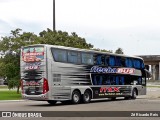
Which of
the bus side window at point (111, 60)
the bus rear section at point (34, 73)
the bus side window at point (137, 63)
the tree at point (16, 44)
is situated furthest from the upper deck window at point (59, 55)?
the tree at point (16, 44)

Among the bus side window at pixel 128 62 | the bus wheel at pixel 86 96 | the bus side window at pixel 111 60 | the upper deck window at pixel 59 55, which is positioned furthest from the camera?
the bus side window at pixel 128 62

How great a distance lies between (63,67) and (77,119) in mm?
11101

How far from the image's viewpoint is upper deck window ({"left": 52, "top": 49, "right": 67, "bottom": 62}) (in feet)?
90.5

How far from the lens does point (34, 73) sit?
27672 mm

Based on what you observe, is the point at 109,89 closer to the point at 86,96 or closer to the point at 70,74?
the point at 86,96

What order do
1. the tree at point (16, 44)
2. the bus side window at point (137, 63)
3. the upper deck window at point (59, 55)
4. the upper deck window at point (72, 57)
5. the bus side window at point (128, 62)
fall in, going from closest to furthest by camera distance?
the upper deck window at point (59, 55) → the upper deck window at point (72, 57) → the bus side window at point (128, 62) → the bus side window at point (137, 63) → the tree at point (16, 44)

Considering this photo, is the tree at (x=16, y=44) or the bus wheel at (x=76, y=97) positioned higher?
the tree at (x=16, y=44)

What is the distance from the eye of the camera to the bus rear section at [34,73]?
27203 millimetres

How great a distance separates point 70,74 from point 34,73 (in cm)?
253

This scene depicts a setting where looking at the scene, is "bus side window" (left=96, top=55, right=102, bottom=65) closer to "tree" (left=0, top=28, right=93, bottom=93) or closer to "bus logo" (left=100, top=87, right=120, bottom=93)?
"bus logo" (left=100, top=87, right=120, bottom=93)

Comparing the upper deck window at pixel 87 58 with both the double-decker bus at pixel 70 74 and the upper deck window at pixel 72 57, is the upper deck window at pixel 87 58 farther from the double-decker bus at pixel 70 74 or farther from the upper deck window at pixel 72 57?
the upper deck window at pixel 72 57

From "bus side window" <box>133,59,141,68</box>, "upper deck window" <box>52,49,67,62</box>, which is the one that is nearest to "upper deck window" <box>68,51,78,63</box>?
"upper deck window" <box>52,49,67,62</box>

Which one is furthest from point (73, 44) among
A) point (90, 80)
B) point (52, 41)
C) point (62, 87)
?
point (62, 87)

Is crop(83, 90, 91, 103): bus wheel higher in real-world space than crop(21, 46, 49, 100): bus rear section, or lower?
lower
